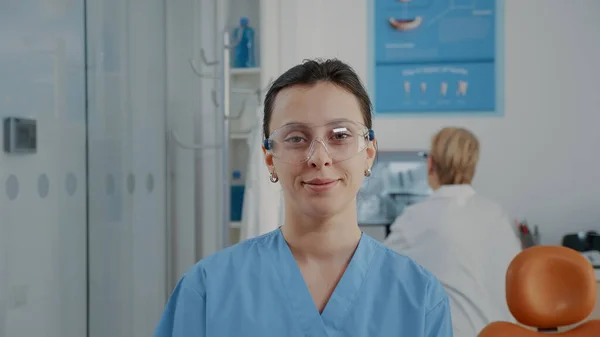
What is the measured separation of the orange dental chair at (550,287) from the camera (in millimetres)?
1280

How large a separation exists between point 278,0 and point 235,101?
54 cm

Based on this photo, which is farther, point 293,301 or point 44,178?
point 44,178

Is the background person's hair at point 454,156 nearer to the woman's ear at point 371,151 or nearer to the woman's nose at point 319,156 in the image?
the woman's ear at point 371,151

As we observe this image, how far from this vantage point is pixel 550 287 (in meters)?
1.30

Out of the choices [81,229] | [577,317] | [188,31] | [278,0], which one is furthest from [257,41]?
[577,317]

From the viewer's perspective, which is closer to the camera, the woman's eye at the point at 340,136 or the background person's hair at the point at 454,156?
the woman's eye at the point at 340,136

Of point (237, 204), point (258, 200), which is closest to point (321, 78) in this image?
point (258, 200)

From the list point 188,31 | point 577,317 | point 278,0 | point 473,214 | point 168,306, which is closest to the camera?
point 168,306

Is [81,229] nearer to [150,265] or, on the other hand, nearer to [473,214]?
[150,265]

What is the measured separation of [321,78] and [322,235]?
8.7 inches

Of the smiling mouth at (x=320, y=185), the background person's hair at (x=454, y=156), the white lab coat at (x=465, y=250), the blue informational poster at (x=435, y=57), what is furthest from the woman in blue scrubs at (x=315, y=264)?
the blue informational poster at (x=435, y=57)

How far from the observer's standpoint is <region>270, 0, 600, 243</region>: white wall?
10.6 ft

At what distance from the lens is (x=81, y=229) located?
77.6 inches

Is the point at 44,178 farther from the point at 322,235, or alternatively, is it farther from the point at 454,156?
the point at 454,156
